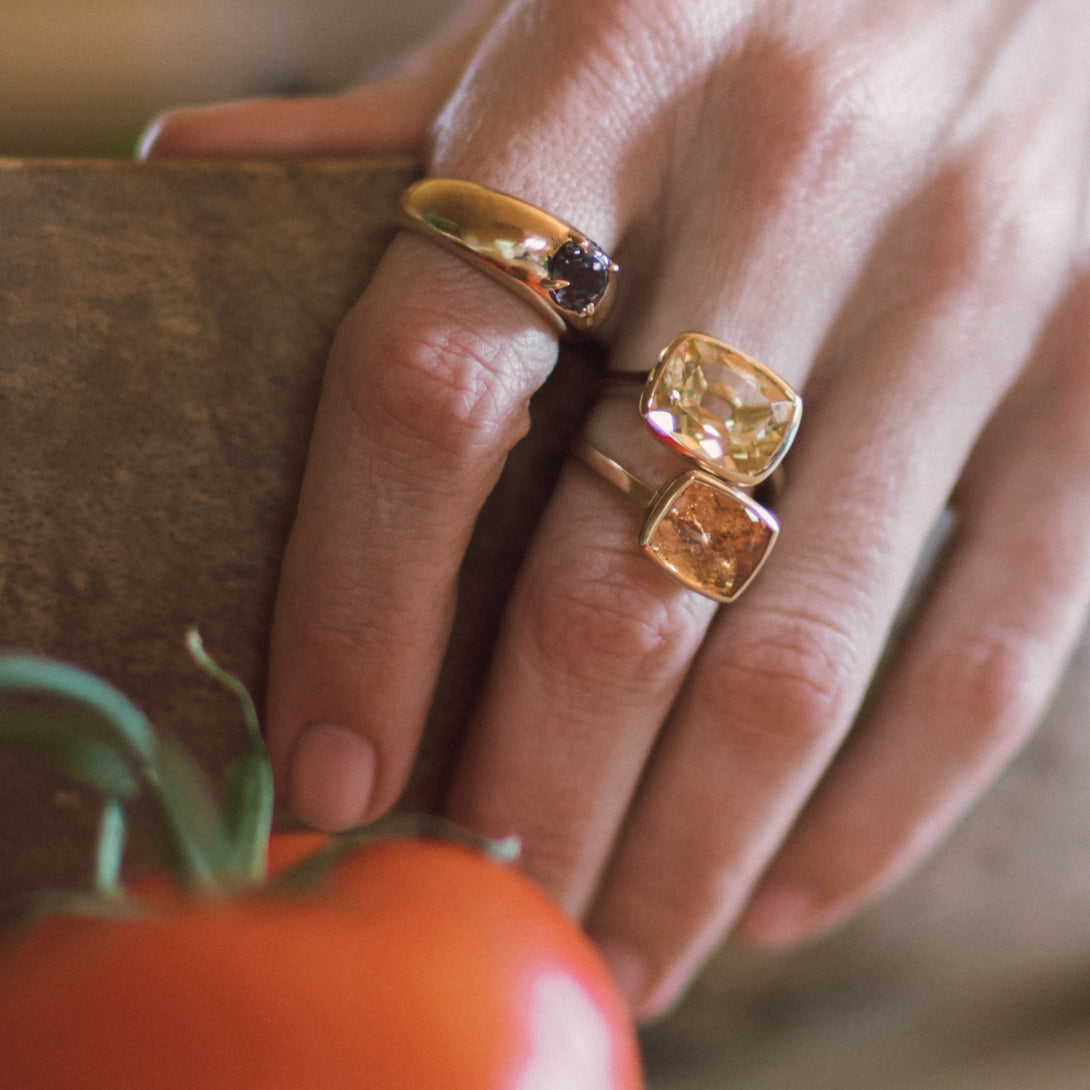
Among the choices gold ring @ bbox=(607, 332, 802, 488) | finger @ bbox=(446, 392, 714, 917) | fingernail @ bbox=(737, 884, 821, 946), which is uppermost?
gold ring @ bbox=(607, 332, 802, 488)

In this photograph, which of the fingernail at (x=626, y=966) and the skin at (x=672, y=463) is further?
the fingernail at (x=626, y=966)

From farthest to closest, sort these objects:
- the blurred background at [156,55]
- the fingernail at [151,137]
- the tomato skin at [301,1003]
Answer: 1. the blurred background at [156,55]
2. the fingernail at [151,137]
3. the tomato skin at [301,1003]

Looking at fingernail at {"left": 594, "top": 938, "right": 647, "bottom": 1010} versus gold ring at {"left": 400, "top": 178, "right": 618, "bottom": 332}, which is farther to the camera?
fingernail at {"left": 594, "top": 938, "right": 647, "bottom": 1010}

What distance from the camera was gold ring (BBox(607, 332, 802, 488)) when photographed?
495 mm

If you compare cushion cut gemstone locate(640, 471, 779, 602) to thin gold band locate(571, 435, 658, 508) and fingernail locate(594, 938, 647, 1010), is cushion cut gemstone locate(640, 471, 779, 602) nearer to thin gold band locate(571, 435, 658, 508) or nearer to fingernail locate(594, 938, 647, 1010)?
thin gold band locate(571, 435, 658, 508)

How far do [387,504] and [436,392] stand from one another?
0.19ft

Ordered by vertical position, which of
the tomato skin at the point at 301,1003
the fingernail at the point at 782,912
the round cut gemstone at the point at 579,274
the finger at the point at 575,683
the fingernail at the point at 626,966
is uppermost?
the round cut gemstone at the point at 579,274

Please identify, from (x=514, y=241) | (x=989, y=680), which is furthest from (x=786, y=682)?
(x=514, y=241)

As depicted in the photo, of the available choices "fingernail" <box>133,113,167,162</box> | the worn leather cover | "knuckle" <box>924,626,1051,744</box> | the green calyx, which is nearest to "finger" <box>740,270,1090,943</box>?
"knuckle" <box>924,626,1051,744</box>

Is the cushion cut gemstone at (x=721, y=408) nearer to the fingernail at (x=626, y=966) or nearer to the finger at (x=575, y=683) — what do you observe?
the finger at (x=575, y=683)

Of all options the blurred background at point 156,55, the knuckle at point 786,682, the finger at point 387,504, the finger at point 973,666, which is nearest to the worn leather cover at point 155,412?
the finger at point 387,504

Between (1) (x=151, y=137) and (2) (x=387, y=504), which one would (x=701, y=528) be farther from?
(1) (x=151, y=137)

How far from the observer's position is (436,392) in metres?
0.47

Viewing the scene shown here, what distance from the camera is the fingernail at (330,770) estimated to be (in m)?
0.51
